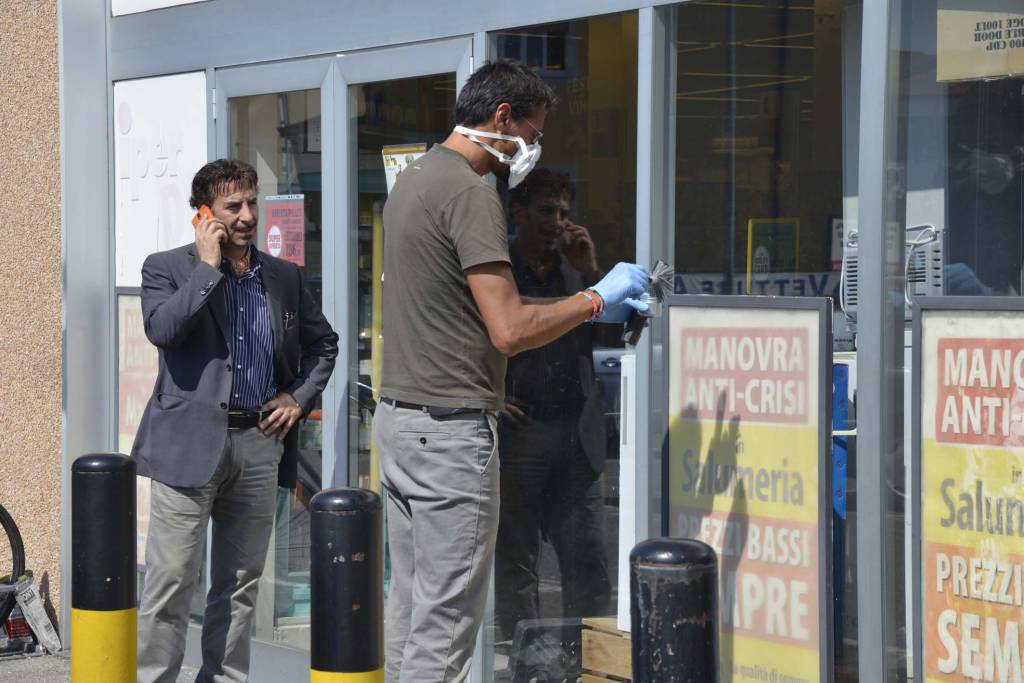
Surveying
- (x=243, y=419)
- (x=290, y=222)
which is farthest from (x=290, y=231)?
(x=243, y=419)

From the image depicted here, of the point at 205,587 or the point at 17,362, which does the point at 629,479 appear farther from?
the point at 17,362

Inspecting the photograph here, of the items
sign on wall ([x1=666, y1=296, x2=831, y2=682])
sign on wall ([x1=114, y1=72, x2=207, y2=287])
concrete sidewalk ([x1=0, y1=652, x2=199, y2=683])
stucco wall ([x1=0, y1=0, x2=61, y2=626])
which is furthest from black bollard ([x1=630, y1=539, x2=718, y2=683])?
stucco wall ([x1=0, y1=0, x2=61, y2=626])

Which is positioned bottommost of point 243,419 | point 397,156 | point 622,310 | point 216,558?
point 216,558

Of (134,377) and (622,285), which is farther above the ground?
(622,285)

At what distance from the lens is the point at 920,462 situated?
378 cm

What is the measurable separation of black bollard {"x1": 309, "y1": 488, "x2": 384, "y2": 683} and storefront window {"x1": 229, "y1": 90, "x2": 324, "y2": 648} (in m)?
2.25

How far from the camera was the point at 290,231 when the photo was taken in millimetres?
5891

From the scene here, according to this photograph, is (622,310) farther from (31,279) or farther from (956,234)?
(31,279)

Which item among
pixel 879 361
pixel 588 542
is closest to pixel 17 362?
pixel 588 542

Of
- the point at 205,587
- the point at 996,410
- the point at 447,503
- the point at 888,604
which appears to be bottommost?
the point at 205,587

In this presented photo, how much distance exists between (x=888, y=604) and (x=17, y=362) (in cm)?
486

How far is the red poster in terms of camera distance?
5840mm

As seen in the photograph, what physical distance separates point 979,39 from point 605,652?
226 cm

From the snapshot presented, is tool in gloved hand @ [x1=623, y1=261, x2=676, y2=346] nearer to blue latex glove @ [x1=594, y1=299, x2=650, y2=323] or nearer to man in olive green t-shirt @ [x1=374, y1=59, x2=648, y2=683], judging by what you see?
blue latex glove @ [x1=594, y1=299, x2=650, y2=323]
